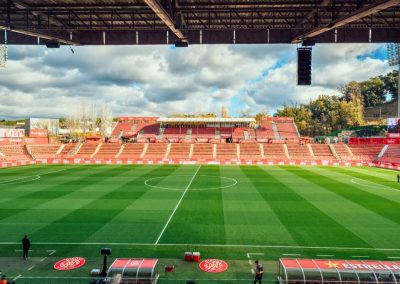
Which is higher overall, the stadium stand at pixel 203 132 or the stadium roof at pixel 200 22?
the stadium roof at pixel 200 22

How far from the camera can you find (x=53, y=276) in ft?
41.5

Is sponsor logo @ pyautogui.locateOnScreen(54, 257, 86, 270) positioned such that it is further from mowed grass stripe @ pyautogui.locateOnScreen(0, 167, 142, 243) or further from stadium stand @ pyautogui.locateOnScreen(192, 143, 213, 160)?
stadium stand @ pyautogui.locateOnScreen(192, 143, 213, 160)

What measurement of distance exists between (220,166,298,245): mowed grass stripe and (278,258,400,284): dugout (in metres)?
4.65

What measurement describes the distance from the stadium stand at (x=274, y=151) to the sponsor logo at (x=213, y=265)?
5360 centimetres

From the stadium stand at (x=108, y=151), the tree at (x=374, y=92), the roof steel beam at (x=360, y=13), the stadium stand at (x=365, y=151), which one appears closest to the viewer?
the roof steel beam at (x=360, y=13)

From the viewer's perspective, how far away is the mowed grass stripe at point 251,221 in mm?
16750

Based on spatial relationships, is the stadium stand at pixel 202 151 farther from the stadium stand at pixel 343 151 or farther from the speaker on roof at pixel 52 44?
the speaker on roof at pixel 52 44

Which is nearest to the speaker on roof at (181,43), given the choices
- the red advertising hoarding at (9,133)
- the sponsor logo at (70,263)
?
the sponsor logo at (70,263)

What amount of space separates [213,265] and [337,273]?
17.4ft

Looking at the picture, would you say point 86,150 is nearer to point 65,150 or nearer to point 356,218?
point 65,150

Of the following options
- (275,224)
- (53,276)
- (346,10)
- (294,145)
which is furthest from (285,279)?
(294,145)

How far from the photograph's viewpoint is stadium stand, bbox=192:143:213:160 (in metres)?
66.9

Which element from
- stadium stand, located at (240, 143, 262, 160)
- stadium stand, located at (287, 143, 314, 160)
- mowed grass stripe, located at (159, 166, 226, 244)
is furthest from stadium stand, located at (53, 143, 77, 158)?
stadium stand, located at (287, 143, 314, 160)

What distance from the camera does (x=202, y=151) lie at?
6988cm
